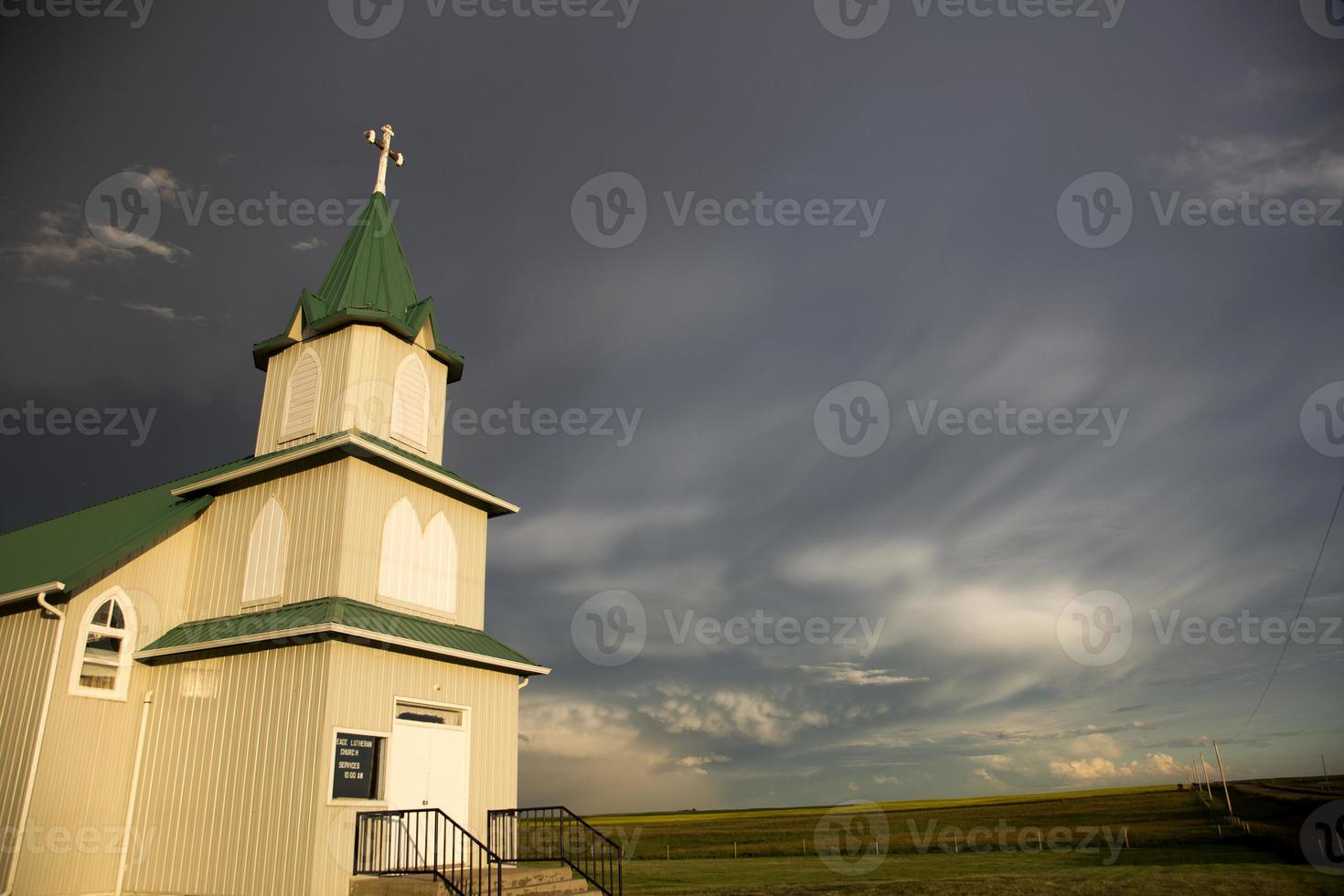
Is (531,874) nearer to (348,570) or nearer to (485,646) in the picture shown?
(485,646)

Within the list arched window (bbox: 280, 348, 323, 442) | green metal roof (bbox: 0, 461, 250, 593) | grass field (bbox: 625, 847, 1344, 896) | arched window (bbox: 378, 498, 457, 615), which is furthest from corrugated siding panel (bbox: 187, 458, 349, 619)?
grass field (bbox: 625, 847, 1344, 896)

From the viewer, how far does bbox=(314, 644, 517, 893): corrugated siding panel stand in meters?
14.4

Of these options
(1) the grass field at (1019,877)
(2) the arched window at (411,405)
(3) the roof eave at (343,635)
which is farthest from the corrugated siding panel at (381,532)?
(1) the grass field at (1019,877)

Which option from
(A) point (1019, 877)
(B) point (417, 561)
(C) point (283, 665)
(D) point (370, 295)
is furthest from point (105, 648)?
(A) point (1019, 877)

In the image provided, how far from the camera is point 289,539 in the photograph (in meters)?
17.9

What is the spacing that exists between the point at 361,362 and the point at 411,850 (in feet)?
36.6

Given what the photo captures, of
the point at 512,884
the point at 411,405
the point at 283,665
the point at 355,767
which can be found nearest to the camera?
the point at 512,884

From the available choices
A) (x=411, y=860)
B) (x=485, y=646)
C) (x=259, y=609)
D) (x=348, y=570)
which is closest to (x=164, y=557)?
(x=259, y=609)

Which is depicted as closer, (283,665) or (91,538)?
(283,665)

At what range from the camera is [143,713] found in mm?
17047

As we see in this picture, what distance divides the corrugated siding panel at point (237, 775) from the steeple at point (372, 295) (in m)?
8.38

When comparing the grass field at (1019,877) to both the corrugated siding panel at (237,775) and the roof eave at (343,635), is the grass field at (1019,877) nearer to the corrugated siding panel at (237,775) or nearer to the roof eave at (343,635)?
the roof eave at (343,635)

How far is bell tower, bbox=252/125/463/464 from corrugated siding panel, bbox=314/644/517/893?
19.3ft

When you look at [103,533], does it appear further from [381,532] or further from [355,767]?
[355,767]
